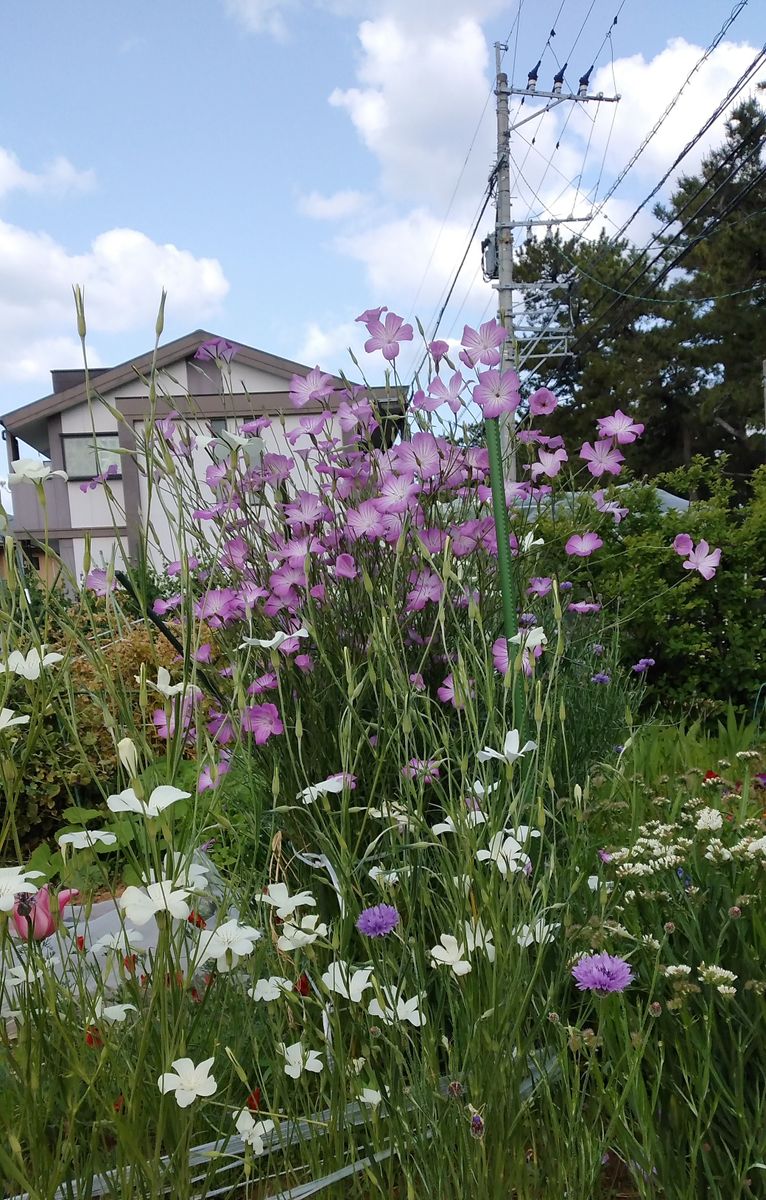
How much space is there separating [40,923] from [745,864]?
3.59ft

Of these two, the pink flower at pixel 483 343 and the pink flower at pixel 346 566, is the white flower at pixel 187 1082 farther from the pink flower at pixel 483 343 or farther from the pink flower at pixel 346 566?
the pink flower at pixel 483 343

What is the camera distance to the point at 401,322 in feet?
6.81

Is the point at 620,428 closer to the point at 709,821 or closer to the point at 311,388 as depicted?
the point at 311,388

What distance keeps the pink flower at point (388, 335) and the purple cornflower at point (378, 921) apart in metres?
1.30

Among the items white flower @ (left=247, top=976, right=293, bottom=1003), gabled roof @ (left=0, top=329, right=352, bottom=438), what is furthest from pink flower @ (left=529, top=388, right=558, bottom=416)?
gabled roof @ (left=0, top=329, right=352, bottom=438)

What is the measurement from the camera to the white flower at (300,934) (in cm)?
131

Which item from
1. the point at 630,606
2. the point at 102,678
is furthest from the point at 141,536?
the point at 630,606

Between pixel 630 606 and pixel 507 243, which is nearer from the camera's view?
pixel 630 606

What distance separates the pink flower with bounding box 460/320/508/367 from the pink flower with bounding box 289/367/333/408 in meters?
0.40

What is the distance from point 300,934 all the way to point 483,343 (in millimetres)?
1318

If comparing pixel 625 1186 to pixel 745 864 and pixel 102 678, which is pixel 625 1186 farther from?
pixel 102 678

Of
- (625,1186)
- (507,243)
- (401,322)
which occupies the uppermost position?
(507,243)

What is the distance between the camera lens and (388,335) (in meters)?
2.08

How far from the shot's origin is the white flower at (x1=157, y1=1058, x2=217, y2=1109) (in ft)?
3.40
